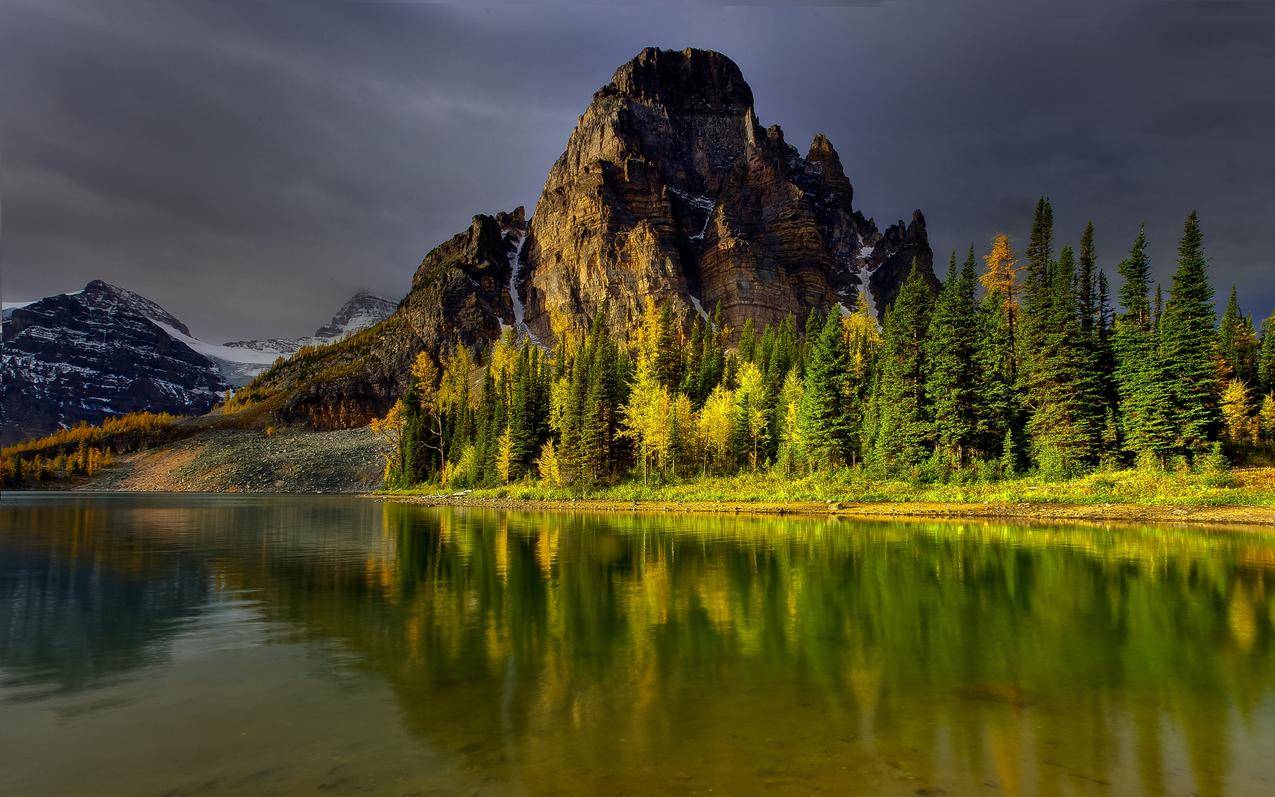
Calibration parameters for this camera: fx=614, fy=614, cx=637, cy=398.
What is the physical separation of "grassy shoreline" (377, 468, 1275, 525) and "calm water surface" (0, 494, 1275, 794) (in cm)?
1842

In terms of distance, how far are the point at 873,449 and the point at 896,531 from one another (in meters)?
26.0

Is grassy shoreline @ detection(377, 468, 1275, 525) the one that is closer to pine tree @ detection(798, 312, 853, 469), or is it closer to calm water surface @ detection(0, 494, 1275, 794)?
pine tree @ detection(798, 312, 853, 469)

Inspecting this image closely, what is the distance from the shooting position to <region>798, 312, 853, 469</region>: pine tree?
60.2 meters

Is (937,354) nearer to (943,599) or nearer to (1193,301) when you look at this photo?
(1193,301)

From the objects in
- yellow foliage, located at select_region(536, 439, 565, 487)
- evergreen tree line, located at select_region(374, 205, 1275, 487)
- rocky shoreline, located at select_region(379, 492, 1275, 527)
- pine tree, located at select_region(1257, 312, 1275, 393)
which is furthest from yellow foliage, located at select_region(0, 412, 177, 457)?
pine tree, located at select_region(1257, 312, 1275, 393)

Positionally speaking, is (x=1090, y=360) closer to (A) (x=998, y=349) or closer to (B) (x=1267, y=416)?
(A) (x=998, y=349)

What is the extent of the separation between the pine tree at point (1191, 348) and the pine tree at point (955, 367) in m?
13.4

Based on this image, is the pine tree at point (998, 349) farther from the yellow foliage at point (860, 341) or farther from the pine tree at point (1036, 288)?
the yellow foliage at point (860, 341)

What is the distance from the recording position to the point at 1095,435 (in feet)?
161

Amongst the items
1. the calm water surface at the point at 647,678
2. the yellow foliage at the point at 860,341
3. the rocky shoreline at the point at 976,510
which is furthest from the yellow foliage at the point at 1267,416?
the calm water surface at the point at 647,678

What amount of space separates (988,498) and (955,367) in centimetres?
1301

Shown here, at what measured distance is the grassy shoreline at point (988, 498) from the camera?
38.0 metres

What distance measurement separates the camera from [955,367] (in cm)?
5312

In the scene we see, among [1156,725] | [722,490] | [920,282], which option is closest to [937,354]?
[920,282]
